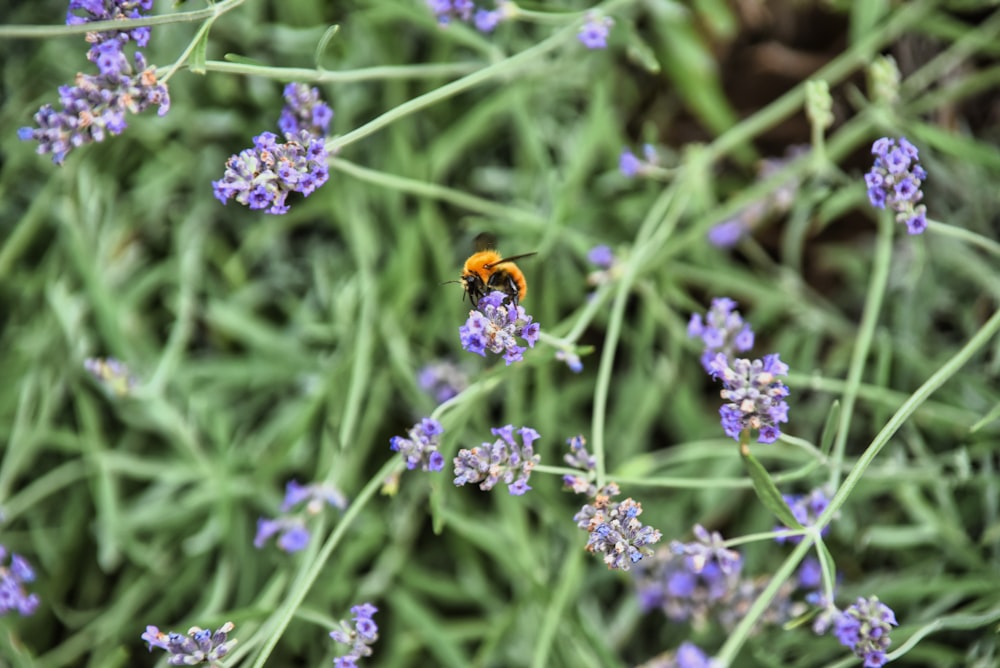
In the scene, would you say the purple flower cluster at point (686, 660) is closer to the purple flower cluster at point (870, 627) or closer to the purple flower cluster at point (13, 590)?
the purple flower cluster at point (870, 627)

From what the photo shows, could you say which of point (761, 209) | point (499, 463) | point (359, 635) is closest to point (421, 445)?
point (499, 463)

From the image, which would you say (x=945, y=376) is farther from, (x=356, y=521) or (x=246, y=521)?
(x=246, y=521)

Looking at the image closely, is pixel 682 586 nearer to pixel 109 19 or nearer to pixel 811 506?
pixel 811 506

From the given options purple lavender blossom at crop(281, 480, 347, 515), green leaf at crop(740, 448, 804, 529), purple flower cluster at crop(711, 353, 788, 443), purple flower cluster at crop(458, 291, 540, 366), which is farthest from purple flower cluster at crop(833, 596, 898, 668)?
purple lavender blossom at crop(281, 480, 347, 515)

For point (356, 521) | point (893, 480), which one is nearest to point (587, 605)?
point (356, 521)

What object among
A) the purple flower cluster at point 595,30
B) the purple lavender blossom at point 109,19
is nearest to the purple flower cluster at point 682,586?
the purple flower cluster at point 595,30

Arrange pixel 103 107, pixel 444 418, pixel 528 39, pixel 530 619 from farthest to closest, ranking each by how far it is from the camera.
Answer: pixel 528 39 → pixel 530 619 → pixel 444 418 → pixel 103 107
